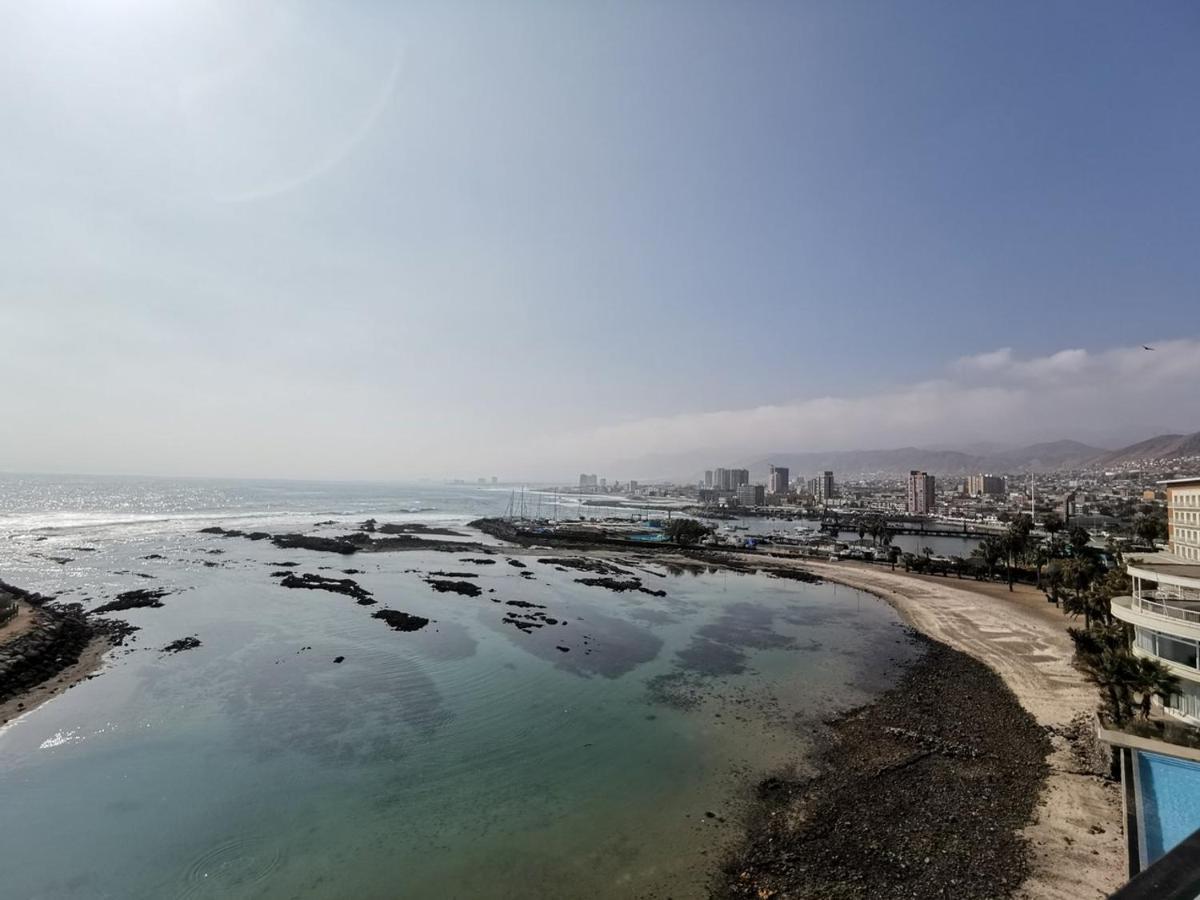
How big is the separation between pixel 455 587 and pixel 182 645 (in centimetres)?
1781

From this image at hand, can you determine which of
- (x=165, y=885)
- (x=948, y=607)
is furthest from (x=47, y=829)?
(x=948, y=607)

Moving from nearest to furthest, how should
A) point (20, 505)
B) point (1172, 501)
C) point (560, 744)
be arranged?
point (560, 744), point (1172, 501), point (20, 505)

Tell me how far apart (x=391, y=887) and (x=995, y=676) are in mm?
23710

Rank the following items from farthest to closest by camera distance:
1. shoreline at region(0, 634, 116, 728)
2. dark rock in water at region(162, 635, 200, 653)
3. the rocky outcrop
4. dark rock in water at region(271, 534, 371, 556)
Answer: dark rock in water at region(271, 534, 371, 556)
dark rock in water at region(162, 635, 200, 653)
the rocky outcrop
shoreline at region(0, 634, 116, 728)

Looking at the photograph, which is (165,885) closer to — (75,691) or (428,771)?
(428,771)

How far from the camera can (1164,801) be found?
10.1 metres

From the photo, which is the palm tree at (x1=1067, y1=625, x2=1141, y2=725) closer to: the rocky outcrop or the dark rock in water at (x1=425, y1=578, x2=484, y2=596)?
the dark rock in water at (x1=425, y1=578, x2=484, y2=596)

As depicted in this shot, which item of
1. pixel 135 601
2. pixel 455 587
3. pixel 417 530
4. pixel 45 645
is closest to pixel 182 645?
pixel 45 645

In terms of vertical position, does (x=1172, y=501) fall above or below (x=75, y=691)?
above

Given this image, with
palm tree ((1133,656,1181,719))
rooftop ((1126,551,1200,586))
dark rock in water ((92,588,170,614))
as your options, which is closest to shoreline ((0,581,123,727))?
dark rock in water ((92,588,170,614))

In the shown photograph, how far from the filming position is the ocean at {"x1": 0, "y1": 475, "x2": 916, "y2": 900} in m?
12.7

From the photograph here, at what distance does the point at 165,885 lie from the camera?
12.2 meters

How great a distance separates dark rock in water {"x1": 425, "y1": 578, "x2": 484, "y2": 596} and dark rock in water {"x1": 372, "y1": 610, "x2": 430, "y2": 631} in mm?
6897

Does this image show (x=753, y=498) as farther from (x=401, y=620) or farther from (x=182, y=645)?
(x=182, y=645)
